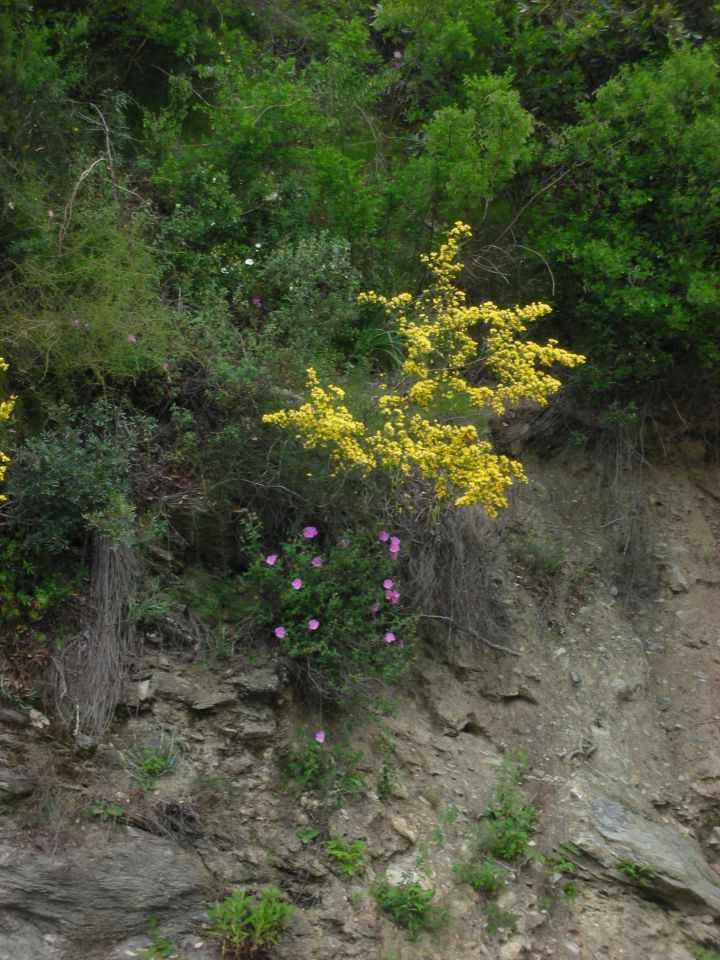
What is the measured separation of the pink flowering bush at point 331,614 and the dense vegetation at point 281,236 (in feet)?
0.22

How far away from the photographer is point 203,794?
4.20 metres

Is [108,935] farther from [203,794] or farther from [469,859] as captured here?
[469,859]

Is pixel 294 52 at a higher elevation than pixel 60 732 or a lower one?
higher

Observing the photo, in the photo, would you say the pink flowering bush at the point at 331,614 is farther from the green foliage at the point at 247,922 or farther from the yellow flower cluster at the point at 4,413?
the yellow flower cluster at the point at 4,413

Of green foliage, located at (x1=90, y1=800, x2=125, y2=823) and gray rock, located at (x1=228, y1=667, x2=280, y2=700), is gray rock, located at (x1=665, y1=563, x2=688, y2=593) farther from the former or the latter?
green foliage, located at (x1=90, y1=800, x2=125, y2=823)

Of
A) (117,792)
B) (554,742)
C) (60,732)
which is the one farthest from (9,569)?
(554,742)

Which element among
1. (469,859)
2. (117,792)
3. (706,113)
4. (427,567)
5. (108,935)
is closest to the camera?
(108,935)

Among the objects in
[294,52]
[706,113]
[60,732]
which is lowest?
[60,732]

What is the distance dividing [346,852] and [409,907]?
1.20 feet

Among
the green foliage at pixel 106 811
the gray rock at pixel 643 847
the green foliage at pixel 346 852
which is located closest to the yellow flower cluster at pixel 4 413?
the green foliage at pixel 106 811

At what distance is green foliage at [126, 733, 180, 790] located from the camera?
413 centimetres

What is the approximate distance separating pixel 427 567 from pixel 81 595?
5.83 feet

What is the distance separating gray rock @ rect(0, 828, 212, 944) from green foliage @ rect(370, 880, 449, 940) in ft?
2.66

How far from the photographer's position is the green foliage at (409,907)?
4273 millimetres
